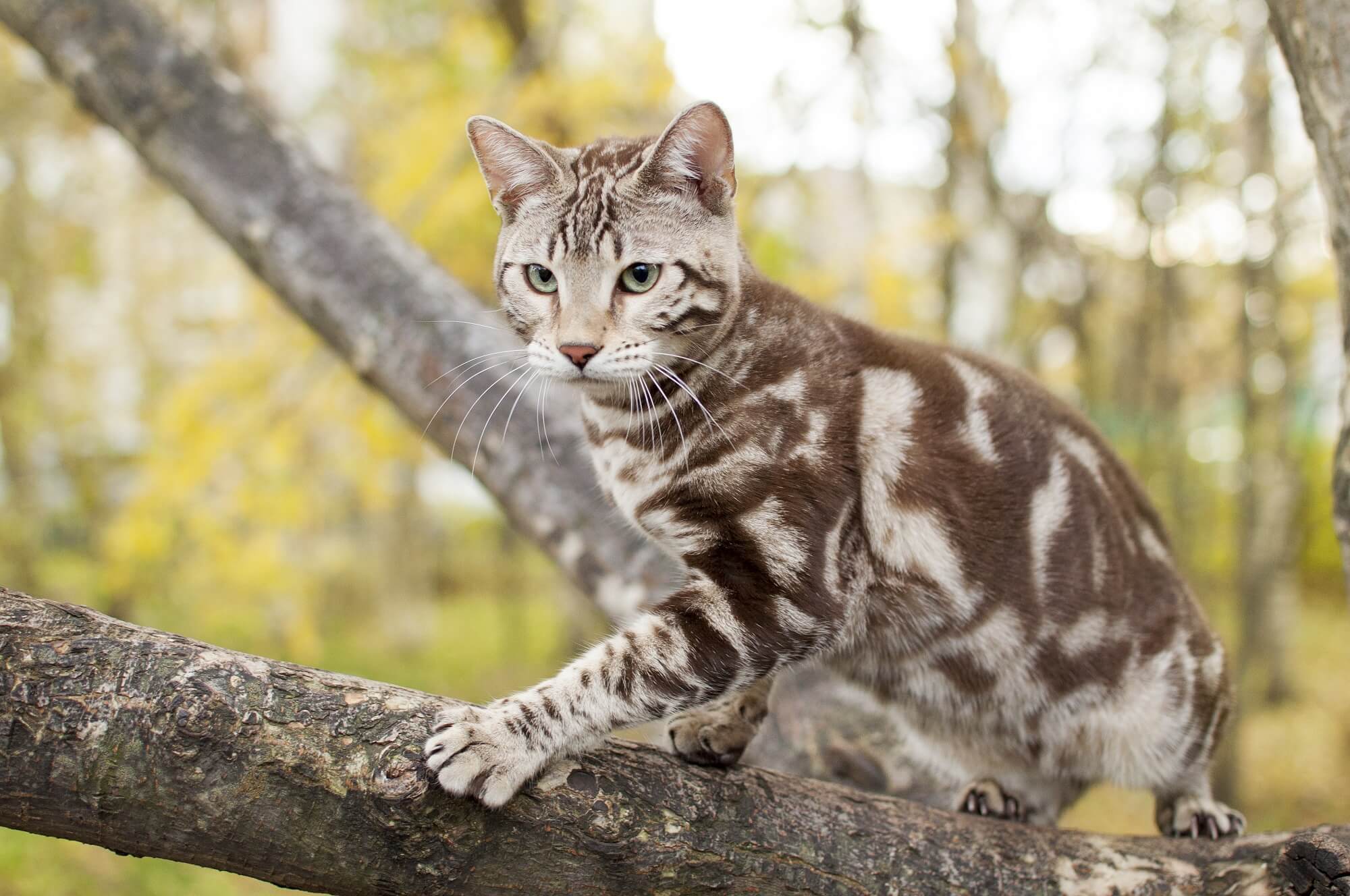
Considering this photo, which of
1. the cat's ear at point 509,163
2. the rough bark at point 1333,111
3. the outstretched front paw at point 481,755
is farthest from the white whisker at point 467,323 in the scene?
the rough bark at point 1333,111

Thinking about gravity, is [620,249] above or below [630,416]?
above

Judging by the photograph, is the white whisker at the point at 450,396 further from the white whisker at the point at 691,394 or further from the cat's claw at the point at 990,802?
the cat's claw at the point at 990,802

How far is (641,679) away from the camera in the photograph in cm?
199

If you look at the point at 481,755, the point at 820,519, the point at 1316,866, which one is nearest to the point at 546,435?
the point at 820,519

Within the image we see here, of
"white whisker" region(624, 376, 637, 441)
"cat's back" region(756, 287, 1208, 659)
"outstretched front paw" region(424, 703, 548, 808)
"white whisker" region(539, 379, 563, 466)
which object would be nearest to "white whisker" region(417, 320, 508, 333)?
"white whisker" region(539, 379, 563, 466)

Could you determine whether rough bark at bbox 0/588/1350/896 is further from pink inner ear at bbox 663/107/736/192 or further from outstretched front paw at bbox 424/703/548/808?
pink inner ear at bbox 663/107/736/192

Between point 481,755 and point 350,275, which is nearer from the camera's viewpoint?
point 481,755

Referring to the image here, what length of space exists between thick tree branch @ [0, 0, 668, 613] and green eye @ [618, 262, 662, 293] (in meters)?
1.15

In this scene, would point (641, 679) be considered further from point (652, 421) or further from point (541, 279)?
point (541, 279)

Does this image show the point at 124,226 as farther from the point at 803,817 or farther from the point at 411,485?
the point at 803,817

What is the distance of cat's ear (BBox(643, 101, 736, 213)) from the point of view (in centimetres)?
228

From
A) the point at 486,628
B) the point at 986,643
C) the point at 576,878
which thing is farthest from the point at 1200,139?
the point at 486,628

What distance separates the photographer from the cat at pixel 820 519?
2113 mm

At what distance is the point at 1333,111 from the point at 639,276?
1.91 metres
